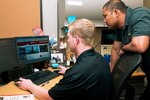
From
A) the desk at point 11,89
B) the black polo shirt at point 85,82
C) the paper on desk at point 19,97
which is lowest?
the desk at point 11,89

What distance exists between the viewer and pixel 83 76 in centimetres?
138

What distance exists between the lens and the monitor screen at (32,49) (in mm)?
2285

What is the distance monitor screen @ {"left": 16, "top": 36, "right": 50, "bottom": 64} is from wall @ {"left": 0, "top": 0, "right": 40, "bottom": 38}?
0.23 metres

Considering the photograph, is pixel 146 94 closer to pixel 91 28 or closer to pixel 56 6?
pixel 91 28

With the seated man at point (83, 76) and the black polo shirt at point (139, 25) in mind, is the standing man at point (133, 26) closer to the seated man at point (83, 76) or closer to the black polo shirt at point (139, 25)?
the black polo shirt at point (139, 25)

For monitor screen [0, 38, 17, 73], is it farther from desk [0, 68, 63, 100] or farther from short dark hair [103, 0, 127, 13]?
short dark hair [103, 0, 127, 13]

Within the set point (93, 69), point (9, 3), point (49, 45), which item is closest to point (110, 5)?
point (93, 69)

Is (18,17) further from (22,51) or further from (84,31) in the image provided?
(84,31)

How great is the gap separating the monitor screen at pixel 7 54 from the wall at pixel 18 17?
0.36 m

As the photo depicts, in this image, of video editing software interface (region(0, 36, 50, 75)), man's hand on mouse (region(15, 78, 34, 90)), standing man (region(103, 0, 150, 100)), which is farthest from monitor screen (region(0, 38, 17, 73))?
standing man (region(103, 0, 150, 100))

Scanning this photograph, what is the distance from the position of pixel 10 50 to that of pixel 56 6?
0.93m

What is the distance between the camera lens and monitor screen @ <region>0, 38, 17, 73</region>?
6.62ft

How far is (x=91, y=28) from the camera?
1542 millimetres

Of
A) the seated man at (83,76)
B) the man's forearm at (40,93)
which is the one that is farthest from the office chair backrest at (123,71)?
the man's forearm at (40,93)
